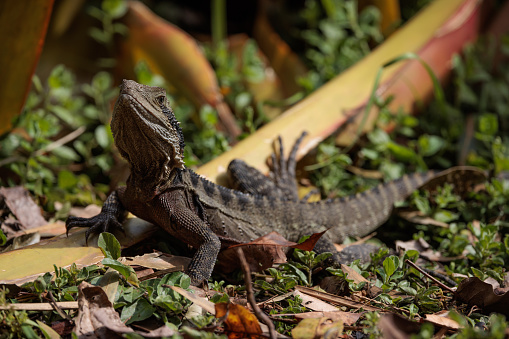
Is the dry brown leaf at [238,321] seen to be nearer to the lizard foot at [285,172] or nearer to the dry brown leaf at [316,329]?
the dry brown leaf at [316,329]

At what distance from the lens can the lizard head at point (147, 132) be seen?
10.9ft

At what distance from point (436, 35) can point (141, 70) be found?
11.1 ft

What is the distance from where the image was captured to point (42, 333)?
2.76 metres

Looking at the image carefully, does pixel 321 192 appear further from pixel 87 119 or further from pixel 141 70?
pixel 87 119

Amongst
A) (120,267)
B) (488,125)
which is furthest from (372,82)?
(120,267)

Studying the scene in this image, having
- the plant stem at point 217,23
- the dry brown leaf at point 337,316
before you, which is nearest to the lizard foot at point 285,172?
the dry brown leaf at point 337,316

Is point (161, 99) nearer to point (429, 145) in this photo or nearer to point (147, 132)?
point (147, 132)

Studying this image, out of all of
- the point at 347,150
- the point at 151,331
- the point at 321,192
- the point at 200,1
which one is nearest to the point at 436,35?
the point at 347,150

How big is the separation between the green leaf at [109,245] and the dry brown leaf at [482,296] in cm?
234

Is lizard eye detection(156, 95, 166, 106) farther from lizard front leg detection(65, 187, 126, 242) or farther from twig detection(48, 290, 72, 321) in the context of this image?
twig detection(48, 290, 72, 321)

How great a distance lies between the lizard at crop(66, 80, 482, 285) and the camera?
11.2 feet

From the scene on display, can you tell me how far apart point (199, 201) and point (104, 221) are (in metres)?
0.73

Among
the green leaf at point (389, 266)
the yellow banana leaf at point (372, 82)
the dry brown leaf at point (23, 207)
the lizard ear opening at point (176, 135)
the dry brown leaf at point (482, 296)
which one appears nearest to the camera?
the dry brown leaf at point (482, 296)

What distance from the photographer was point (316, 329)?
2.72 meters
